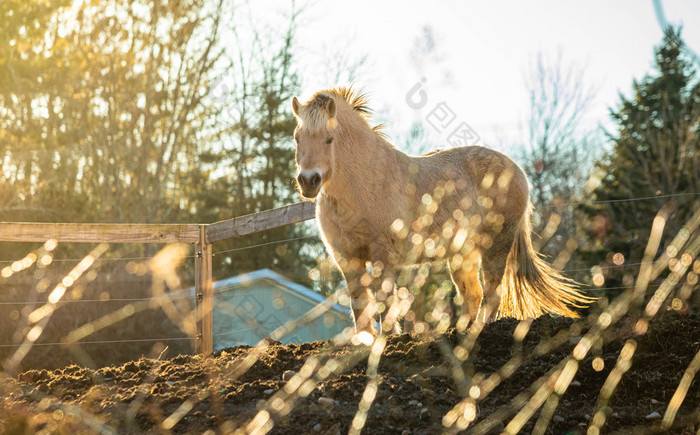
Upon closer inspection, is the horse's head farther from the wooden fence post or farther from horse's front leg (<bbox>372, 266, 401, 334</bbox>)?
the wooden fence post

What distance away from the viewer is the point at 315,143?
4844mm

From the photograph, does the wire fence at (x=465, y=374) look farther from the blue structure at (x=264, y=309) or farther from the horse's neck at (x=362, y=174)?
the blue structure at (x=264, y=309)

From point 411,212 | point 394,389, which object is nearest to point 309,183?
point 411,212

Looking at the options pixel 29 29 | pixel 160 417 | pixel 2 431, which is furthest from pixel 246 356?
pixel 29 29

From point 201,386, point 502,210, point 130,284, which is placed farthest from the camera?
point 130,284

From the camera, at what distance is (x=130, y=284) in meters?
11.8

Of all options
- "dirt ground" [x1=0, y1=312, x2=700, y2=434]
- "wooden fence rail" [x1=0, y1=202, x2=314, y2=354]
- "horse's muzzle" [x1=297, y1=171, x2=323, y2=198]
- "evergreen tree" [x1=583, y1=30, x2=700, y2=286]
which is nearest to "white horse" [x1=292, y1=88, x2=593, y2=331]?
"horse's muzzle" [x1=297, y1=171, x2=323, y2=198]

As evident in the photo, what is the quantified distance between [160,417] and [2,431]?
942mm

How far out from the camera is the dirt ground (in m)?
3.12

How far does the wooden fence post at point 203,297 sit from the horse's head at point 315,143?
85.0 inches

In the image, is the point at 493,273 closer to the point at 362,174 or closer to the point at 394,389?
the point at 362,174

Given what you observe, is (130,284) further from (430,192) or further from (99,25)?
(430,192)

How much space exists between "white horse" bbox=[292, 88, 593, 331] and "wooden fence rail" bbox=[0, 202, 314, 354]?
51.8 inches

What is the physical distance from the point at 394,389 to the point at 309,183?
1.78 metres
